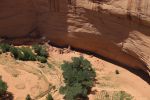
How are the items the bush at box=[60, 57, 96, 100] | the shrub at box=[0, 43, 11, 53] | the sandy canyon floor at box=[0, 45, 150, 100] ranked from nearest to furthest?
the bush at box=[60, 57, 96, 100] → the sandy canyon floor at box=[0, 45, 150, 100] → the shrub at box=[0, 43, 11, 53]

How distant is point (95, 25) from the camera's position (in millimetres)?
23391

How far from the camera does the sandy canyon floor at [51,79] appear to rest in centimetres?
2178

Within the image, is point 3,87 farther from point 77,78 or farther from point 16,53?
point 77,78

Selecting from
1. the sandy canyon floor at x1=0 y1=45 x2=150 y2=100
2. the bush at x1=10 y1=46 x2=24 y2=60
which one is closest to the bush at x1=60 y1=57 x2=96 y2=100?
the sandy canyon floor at x1=0 y1=45 x2=150 y2=100

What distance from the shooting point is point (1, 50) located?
24484mm

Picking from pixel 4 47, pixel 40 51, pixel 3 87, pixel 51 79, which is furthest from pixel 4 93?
pixel 40 51

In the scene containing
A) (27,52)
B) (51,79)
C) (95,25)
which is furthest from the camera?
(27,52)

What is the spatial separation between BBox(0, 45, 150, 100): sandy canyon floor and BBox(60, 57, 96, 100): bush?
390 mm

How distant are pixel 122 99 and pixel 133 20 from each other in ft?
11.9

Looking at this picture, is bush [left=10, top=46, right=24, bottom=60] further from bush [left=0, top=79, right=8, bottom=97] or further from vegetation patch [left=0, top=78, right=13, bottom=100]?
bush [left=0, top=79, right=8, bottom=97]

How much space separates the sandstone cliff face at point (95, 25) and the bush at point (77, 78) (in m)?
1.62

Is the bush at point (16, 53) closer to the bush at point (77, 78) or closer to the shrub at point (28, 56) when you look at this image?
the shrub at point (28, 56)

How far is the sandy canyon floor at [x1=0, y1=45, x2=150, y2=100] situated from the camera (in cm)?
2178

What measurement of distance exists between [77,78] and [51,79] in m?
1.53
